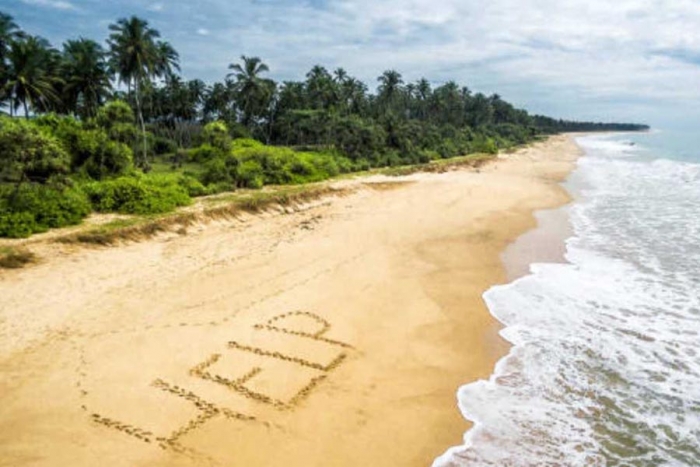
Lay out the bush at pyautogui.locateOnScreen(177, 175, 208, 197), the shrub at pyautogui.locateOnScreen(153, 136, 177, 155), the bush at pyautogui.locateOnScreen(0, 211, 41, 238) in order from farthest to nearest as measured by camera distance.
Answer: the shrub at pyautogui.locateOnScreen(153, 136, 177, 155) < the bush at pyautogui.locateOnScreen(177, 175, 208, 197) < the bush at pyautogui.locateOnScreen(0, 211, 41, 238)

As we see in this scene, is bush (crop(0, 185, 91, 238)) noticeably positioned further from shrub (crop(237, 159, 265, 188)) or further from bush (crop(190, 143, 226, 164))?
bush (crop(190, 143, 226, 164))

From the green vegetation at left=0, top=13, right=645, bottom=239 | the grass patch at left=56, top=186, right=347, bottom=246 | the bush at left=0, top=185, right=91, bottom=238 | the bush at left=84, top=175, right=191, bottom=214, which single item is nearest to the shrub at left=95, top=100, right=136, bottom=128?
the green vegetation at left=0, top=13, right=645, bottom=239

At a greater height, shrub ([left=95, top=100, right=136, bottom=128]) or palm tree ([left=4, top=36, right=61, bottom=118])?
palm tree ([left=4, top=36, right=61, bottom=118])

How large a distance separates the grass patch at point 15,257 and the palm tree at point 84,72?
3281cm

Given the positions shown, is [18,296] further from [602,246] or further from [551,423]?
[602,246]

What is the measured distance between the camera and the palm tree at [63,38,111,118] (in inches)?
1726

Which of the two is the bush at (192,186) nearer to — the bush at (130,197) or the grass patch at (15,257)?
the bush at (130,197)

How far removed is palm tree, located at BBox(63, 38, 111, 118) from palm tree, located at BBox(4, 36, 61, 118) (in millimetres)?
4051

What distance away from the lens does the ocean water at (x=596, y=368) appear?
871 centimetres

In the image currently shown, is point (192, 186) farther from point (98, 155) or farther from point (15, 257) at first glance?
point (15, 257)

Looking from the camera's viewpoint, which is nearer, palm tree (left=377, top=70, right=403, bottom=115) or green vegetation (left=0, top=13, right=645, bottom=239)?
green vegetation (left=0, top=13, right=645, bottom=239)

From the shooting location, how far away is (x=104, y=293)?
14.6m

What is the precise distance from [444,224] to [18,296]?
64.3 feet

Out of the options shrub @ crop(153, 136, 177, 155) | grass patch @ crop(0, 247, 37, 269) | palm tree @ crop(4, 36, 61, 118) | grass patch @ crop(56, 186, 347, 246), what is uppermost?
palm tree @ crop(4, 36, 61, 118)
